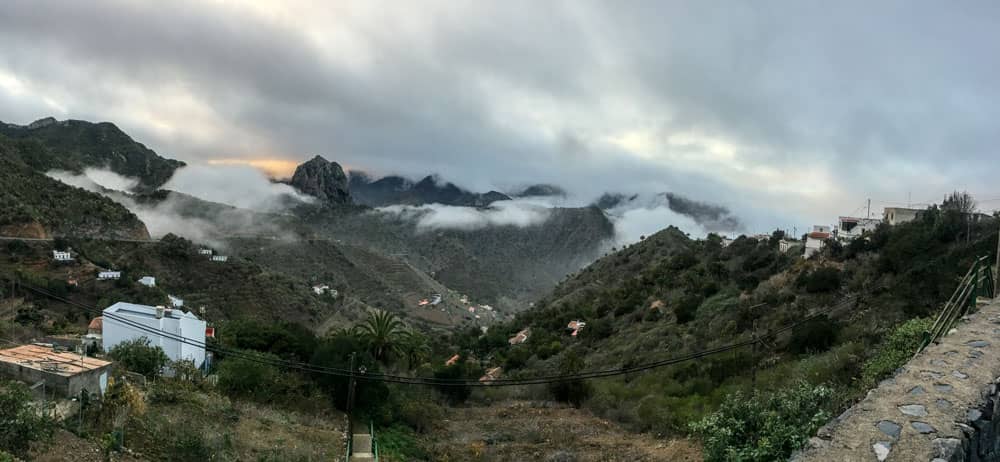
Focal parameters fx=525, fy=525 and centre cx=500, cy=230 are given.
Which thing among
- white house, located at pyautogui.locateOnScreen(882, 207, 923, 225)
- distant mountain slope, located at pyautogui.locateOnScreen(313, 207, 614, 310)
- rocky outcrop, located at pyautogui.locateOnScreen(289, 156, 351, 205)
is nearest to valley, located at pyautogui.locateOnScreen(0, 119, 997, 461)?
white house, located at pyautogui.locateOnScreen(882, 207, 923, 225)

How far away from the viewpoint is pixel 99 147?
84.2m

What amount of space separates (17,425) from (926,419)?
11652 mm

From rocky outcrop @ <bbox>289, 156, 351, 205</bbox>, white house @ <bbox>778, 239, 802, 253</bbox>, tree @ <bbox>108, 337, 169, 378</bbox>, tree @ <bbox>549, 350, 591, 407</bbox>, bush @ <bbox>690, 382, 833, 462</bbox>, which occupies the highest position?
rocky outcrop @ <bbox>289, 156, 351, 205</bbox>

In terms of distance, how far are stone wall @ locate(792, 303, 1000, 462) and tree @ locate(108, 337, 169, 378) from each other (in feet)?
64.2

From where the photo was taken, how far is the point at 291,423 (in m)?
15.9

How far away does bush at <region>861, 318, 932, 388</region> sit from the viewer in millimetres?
6586

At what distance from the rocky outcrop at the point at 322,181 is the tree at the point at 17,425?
112450 mm

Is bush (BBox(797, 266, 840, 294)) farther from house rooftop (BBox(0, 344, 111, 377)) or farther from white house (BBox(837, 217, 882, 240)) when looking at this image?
house rooftop (BBox(0, 344, 111, 377))

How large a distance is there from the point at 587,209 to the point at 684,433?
11081 centimetres

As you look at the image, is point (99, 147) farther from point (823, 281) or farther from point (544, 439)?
point (823, 281)

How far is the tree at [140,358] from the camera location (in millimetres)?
17344

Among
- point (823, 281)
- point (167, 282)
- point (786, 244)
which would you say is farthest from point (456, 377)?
point (167, 282)

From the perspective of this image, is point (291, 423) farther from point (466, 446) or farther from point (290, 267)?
point (290, 267)

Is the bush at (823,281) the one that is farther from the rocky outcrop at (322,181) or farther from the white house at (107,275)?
the rocky outcrop at (322,181)
